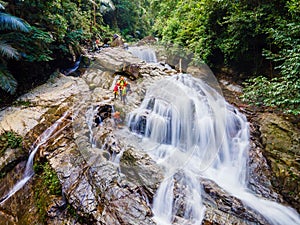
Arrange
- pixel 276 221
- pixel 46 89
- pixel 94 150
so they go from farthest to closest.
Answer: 1. pixel 46 89
2. pixel 94 150
3. pixel 276 221

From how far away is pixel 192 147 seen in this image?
237 inches

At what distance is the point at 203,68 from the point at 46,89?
6657 millimetres

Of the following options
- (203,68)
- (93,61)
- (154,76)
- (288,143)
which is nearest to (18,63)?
(93,61)

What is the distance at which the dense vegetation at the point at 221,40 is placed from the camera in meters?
4.90

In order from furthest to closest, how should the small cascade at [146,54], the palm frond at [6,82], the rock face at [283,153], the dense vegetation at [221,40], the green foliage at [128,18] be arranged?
the green foliage at [128,18]
the small cascade at [146,54]
the palm frond at [6,82]
the dense vegetation at [221,40]
the rock face at [283,153]

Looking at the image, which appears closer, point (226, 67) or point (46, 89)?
point (46, 89)

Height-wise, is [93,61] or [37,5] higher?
[37,5]

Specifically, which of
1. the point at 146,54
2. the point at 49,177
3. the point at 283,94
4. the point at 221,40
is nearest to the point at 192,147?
the point at 283,94

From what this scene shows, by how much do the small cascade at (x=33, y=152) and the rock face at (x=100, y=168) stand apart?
119 mm

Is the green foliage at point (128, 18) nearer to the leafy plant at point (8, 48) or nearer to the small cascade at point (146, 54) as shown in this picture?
the small cascade at point (146, 54)

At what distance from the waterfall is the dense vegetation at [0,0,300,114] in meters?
1.32

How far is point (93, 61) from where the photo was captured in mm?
10758

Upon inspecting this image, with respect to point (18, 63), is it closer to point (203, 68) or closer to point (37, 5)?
point (37, 5)

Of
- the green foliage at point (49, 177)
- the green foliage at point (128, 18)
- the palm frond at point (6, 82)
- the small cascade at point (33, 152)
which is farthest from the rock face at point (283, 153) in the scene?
the green foliage at point (128, 18)
